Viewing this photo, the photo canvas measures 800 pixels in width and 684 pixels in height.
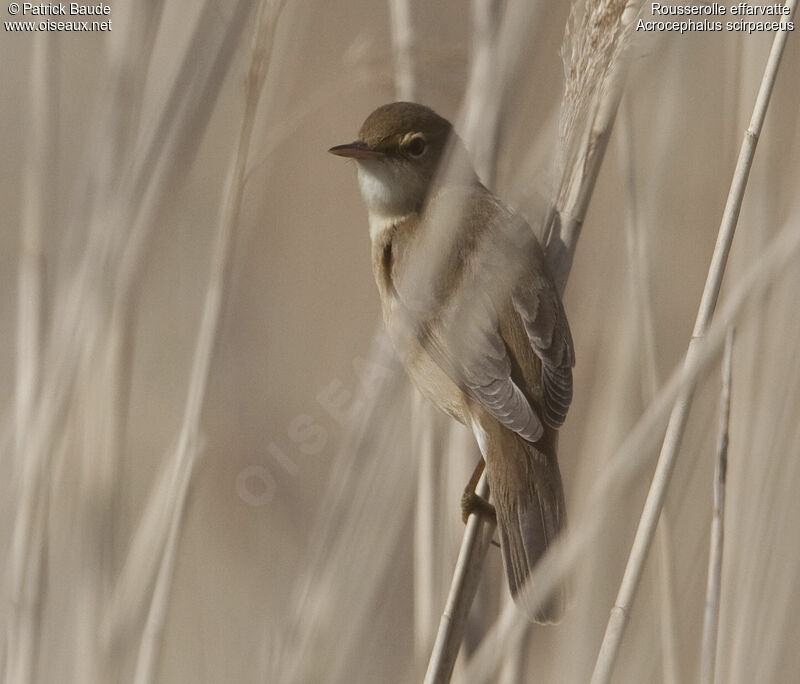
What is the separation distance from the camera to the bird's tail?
6.64ft

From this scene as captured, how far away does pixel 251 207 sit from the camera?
230 centimetres

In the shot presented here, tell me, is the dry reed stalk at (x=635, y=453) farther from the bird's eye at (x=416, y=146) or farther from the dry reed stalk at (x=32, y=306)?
the bird's eye at (x=416, y=146)

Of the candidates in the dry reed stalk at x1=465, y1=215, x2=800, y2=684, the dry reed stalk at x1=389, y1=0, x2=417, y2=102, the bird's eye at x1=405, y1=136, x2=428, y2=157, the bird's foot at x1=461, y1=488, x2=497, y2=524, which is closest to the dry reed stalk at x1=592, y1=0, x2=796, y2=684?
the dry reed stalk at x1=465, y1=215, x2=800, y2=684

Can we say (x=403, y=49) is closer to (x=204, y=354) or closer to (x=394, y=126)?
(x=394, y=126)

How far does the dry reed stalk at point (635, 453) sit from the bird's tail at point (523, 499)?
248 millimetres

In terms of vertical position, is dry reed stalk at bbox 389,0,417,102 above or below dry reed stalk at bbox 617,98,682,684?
above

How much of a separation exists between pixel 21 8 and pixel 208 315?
3.05 ft

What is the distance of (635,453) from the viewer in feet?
5.42

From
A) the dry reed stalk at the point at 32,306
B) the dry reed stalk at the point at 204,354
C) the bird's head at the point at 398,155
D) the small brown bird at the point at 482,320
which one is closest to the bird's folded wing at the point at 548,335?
the small brown bird at the point at 482,320

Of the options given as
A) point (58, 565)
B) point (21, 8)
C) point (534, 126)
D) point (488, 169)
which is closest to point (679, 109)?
point (488, 169)

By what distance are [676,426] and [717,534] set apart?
0.21 m

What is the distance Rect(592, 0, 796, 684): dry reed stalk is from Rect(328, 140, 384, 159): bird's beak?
1.00 meters

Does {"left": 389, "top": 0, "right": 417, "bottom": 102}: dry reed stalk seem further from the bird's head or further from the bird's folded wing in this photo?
the bird's folded wing

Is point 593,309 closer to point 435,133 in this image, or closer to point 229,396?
point 435,133
